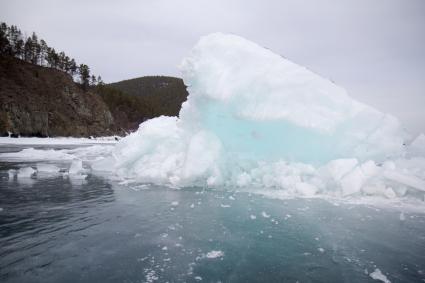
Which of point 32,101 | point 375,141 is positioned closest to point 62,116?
point 32,101

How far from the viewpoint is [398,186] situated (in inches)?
388

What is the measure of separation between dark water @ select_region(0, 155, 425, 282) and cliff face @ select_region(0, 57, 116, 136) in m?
51.2

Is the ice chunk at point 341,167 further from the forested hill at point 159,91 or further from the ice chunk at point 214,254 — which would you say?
the forested hill at point 159,91

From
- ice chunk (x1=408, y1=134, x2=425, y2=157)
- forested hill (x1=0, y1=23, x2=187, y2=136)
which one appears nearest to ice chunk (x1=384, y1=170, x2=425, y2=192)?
ice chunk (x1=408, y1=134, x2=425, y2=157)

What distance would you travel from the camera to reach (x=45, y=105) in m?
61.9

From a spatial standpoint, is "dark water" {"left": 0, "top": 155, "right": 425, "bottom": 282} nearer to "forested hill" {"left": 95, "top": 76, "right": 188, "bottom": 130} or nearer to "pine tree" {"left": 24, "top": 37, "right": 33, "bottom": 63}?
"pine tree" {"left": 24, "top": 37, "right": 33, "bottom": 63}

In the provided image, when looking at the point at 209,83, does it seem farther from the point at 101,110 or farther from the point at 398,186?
the point at 101,110

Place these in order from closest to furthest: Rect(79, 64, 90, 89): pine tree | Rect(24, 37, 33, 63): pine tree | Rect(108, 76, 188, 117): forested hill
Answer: Rect(24, 37, 33, 63): pine tree
Rect(79, 64, 90, 89): pine tree
Rect(108, 76, 188, 117): forested hill

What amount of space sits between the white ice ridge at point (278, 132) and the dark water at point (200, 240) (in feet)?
5.54

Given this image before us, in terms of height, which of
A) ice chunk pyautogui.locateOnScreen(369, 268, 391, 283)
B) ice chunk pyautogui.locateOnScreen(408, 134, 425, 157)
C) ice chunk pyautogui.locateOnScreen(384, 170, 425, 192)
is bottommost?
ice chunk pyautogui.locateOnScreen(369, 268, 391, 283)

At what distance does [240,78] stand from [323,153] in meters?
4.09

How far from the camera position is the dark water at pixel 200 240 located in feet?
14.7

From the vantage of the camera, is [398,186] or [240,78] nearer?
[398,186]

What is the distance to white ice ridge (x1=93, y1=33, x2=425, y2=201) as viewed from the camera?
34.1 ft
